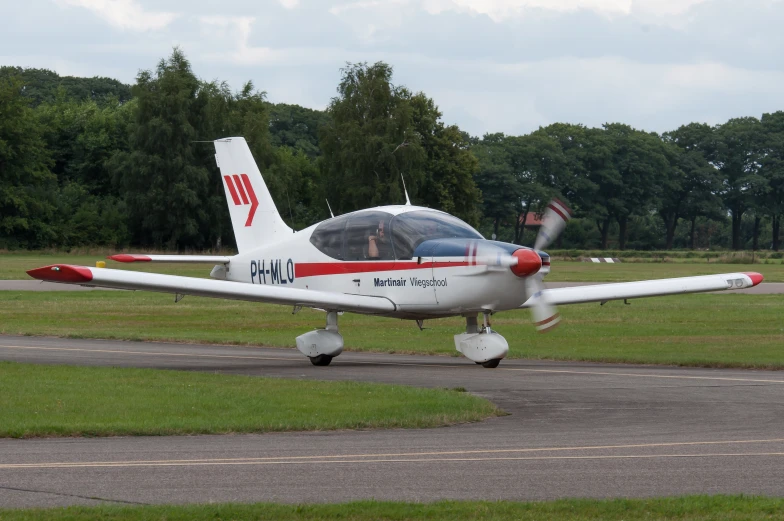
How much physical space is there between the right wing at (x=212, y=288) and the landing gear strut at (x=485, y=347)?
139 cm

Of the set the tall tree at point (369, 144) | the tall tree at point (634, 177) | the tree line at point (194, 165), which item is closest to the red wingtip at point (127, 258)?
the tree line at point (194, 165)

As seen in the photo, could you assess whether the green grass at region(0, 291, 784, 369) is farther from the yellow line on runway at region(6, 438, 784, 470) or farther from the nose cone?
the yellow line on runway at region(6, 438, 784, 470)

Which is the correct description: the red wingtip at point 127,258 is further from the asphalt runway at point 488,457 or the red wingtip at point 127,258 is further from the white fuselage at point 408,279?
the asphalt runway at point 488,457

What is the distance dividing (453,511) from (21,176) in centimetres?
8525

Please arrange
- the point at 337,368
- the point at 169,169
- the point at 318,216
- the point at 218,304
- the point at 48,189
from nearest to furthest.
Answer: the point at 337,368, the point at 218,304, the point at 169,169, the point at 48,189, the point at 318,216

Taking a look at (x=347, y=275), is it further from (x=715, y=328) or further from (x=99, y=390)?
(x=715, y=328)

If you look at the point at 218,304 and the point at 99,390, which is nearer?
the point at 99,390

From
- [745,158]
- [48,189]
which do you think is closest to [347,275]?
[48,189]

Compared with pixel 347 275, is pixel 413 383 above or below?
below

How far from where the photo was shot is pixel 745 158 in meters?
138

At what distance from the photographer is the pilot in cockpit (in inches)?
752

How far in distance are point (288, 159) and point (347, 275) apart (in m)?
89.9

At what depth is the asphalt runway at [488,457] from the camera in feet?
27.6

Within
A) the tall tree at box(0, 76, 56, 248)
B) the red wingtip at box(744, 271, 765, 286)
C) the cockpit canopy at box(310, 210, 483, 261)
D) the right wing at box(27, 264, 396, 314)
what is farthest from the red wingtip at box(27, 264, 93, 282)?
the tall tree at box(0, 76, 56, 248)
